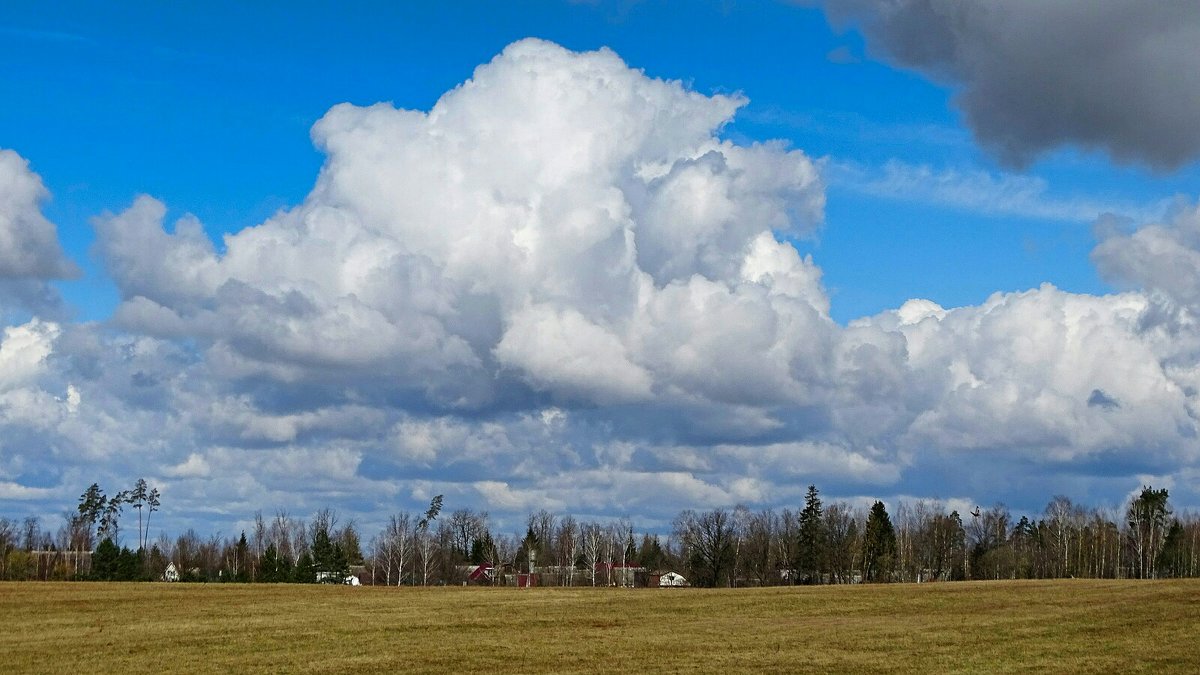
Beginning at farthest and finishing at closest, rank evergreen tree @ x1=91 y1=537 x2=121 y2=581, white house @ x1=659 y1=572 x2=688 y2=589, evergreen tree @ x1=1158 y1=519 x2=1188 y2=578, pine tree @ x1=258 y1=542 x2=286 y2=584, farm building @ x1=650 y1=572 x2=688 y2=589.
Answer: white house @ x1=659 y1=572 x2=688 y2=589
farm building @ x1=650 y1=572 x2=688 y2=589
evergreen tree @ x1=1158 y1=519 x2=1188 y2=578
pine tree @ x1=258 y1=542 x2=286 y2=584
evergreen tree @ x1=91 y1=537 x2=121 y2=581

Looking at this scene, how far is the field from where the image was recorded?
141 feet

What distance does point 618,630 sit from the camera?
183ft

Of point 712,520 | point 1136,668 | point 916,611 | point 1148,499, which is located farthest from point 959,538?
point 1136,668

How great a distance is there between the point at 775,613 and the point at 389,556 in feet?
406

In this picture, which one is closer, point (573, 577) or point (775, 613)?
point (775, 613)

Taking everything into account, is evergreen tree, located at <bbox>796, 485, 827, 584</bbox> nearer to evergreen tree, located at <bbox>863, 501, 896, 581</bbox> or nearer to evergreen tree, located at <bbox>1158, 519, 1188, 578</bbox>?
evergreen tree, located at <bbox>863, 501, 896, 581</bbox>

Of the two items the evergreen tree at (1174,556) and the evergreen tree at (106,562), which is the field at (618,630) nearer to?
the evergreen tree at (106,562)

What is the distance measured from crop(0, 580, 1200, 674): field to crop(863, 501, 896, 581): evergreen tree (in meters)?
77.4

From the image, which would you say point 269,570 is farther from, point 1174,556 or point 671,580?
point 1174,556

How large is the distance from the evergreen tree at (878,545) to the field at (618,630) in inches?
3048

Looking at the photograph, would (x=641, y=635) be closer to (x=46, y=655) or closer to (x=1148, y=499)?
(x=46, y=655)

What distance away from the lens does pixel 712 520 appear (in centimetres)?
17638

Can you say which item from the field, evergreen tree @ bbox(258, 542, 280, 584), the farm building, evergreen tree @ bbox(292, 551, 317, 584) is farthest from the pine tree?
the farm building

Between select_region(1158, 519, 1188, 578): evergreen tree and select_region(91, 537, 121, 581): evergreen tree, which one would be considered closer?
select_region(91, 537, 121, 581): evergreen tree
